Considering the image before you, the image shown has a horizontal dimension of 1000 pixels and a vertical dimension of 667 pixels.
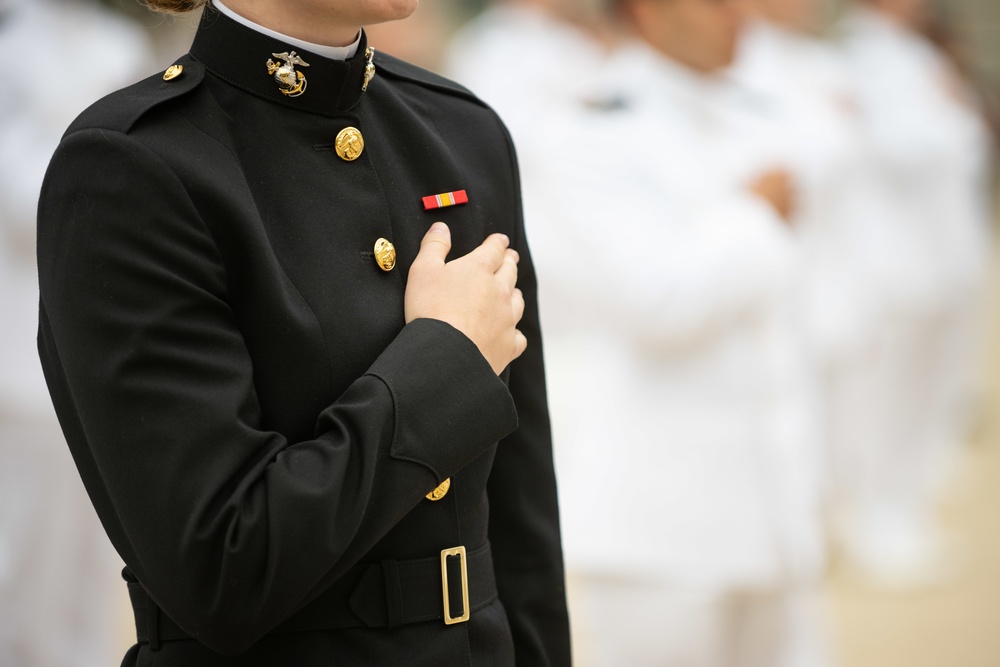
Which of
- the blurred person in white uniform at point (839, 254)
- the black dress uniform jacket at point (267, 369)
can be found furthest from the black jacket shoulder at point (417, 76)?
the blurred person in white uniform at point (839, 254)

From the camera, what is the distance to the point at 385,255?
1.37 metres

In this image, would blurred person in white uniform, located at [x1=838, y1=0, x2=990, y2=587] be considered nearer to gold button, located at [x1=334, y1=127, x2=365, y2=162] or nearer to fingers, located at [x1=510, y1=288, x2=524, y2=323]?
fingers, located at [x1=510, y1=288, x2=524, y2=323]

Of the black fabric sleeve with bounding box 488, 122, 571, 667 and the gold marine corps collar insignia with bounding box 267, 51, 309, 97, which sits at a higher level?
the gold marine corps collar insignia with bounding box 267, 51, 309, 97

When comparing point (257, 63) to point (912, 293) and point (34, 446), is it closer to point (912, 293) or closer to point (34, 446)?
point (34, 446)

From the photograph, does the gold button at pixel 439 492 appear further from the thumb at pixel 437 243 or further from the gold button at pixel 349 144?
the gold button at pixel 349 144

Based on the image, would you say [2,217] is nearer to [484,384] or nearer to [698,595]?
[698,595]

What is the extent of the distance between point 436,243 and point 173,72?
32cm

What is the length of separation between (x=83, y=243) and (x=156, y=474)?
0.21 m

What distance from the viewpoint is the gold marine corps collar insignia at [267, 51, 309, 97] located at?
4.45 ft

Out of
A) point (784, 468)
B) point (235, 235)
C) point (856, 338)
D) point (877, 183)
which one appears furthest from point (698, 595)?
point (877, 183)

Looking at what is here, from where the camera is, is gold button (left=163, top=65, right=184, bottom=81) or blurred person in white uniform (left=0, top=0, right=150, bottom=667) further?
blurred person in white uniform (left=0, top=0, right=150, bottom=667)

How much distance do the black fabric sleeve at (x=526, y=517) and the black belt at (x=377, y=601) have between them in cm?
22

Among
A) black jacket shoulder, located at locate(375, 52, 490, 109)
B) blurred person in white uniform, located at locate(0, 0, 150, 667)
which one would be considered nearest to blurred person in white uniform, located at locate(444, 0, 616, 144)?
blurred person in white uniform, located at locate(0, 0, 150, 667)

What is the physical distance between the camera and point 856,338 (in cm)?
511
